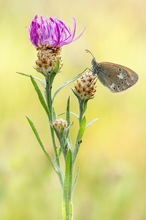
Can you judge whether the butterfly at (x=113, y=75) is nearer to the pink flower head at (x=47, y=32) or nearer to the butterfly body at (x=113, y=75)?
the butterfly body at (x=113, y=75)

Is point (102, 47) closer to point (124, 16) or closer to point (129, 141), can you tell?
point (124, 16)

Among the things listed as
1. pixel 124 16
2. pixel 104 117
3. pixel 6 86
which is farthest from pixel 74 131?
pixel 124 16

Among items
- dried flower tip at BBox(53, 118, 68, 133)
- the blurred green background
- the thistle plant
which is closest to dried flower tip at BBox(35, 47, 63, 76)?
the thistle plant

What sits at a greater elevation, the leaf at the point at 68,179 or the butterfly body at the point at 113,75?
the butterfly body at the point at 113,75

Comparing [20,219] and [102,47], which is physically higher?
[102,47]

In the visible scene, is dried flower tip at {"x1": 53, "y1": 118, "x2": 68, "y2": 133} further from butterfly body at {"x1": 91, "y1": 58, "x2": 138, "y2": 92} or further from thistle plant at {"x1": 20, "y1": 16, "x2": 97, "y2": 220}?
butterfly body at {"x1": 91, "y1": 58, "x2": 138, "y2": 92}

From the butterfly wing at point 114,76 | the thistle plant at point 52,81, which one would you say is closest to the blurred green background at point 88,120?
the butterfly wing at point 114,76
